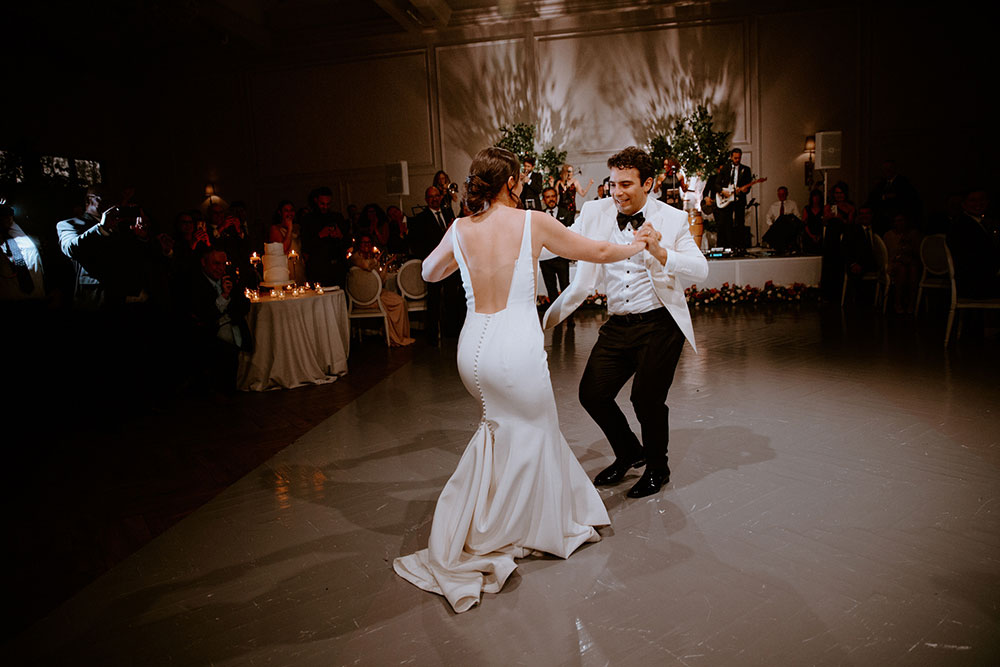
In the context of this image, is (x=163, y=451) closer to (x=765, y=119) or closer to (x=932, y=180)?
(x=765, y=119)

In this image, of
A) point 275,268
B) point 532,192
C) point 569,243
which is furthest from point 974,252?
point 275,268

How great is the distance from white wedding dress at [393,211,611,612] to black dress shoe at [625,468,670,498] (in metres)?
0.61

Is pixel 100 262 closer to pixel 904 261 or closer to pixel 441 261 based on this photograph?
pixel 441 261

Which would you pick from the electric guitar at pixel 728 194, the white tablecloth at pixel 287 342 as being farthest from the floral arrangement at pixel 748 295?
the white tablecloth at pixel 287 342

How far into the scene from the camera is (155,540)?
3.02 metres

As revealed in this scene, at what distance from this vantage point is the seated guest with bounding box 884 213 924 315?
7449 mm

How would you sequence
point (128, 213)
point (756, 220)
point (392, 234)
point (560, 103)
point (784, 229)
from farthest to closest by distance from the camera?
point (560, 103) → point (756, 220) → point (784, 229) → point (392, 234) → point (128, 213)

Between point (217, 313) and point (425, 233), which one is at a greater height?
point (425, 233)

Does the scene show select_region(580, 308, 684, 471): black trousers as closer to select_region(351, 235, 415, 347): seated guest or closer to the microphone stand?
select_region(351, 235, 415, 347): seated guest

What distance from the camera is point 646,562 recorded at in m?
2.53

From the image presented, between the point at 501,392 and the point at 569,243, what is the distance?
61 cm

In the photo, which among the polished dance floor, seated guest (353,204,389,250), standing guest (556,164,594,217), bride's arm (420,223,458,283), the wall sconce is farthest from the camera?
the wall sconce

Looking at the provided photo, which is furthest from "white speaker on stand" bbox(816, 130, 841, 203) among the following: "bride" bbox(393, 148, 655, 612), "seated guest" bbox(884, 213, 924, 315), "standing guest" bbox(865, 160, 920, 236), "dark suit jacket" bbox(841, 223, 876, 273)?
"bride" bbox(393, 148, 655, 612)

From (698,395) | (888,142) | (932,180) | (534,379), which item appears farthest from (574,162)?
(534,379)
